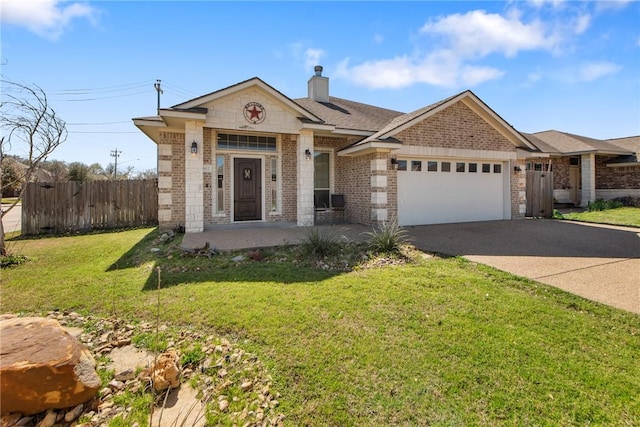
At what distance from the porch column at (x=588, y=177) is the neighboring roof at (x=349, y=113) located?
41.5ft

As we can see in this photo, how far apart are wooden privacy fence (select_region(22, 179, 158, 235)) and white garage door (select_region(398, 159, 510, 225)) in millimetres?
10188

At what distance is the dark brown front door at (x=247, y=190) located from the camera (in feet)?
35.6

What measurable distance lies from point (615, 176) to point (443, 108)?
1665cm

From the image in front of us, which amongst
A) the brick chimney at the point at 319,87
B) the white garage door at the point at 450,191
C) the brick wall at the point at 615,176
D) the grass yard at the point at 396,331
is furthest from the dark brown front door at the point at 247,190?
the brick wall at the point at 615,176

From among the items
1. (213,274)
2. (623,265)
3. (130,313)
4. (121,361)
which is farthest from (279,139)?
(623,265)

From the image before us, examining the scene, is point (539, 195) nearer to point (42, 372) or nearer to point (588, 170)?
point (588, 170)

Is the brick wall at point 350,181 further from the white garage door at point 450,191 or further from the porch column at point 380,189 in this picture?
the white garage door at point 450,191

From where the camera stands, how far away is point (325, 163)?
1243 centimetres

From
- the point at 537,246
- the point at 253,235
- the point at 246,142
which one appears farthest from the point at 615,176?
the point at 253,235

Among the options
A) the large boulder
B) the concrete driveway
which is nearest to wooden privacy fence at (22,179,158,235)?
the concrete driveway

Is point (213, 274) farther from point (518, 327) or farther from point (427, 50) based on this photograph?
point (427, 50)

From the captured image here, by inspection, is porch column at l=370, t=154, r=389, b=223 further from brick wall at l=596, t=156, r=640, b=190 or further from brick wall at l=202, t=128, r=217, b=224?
brick wall at l=596, t=156, r=640, b=190

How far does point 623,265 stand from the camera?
614cm

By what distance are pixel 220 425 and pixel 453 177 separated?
11493 mm
